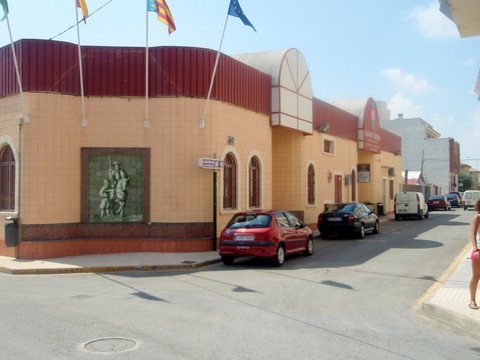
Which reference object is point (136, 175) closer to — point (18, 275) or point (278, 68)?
point (18, 275)

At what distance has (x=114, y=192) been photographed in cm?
1488

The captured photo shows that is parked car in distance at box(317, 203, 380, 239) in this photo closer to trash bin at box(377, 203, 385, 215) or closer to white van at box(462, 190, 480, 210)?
trash bin at box(377, 203, 385, 215)

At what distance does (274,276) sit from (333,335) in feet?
15.7

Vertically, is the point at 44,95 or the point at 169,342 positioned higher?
the point at 44,95

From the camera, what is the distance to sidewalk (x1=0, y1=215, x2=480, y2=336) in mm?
7846

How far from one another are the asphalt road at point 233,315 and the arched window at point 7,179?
380 centimetres

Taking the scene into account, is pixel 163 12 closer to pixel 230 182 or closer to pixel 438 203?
pixel 230 182

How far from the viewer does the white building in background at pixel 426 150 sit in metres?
67.6

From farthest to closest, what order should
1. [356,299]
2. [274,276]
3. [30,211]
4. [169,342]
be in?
[30,211] → [274,276] → [356,299] → [169,342]

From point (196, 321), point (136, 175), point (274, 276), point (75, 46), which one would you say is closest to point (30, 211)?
point (136, 175)

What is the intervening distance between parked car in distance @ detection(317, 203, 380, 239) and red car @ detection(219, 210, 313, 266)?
631cm

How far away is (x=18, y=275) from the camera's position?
11.8m

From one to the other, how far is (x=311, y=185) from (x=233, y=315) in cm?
1675

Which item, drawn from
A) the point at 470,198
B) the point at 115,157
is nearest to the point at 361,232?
the point at 115,157
